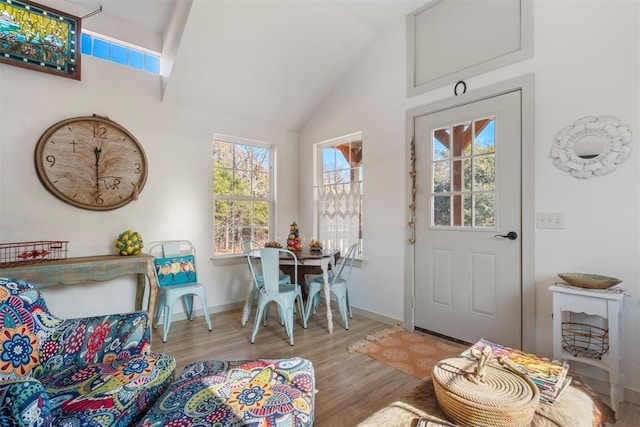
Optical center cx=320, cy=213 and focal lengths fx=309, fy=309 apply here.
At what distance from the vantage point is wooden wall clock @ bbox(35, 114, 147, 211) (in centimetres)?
270

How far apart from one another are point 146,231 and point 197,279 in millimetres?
773

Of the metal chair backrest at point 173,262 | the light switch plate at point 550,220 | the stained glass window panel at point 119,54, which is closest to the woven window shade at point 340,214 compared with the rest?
the metal chair backrest at point 173,262

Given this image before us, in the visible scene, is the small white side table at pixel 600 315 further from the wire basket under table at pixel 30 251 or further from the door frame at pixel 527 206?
the wire basket under table at pixel 30 251

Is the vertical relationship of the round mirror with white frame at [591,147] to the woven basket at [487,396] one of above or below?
above

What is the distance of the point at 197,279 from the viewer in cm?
356

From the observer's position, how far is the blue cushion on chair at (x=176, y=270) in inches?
125

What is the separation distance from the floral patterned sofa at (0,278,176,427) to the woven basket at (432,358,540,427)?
115cm

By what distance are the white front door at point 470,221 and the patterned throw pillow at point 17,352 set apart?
2.87 m

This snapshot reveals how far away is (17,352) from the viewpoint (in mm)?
1322

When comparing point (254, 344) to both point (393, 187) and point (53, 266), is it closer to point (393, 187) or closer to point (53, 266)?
point (53, 266)

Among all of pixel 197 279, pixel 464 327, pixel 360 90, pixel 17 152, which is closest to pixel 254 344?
pixel 197 279

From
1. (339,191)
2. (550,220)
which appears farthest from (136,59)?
(550,220)

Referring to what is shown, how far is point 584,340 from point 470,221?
3.71 feet

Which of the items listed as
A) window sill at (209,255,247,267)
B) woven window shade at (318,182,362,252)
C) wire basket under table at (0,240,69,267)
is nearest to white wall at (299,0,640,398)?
woven window shade at (318,182,362,252)
